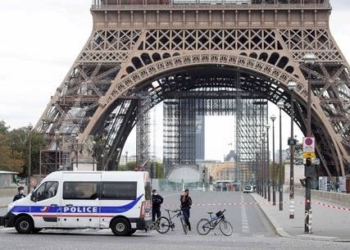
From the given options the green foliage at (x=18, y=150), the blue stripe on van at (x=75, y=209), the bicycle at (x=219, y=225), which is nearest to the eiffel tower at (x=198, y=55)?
the green foliage at (x=18, y=150)

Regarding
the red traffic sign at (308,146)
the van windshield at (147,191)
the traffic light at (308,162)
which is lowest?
the van windshield at (147,191)

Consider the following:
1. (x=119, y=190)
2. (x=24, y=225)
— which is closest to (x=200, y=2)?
(x=119, y=190)

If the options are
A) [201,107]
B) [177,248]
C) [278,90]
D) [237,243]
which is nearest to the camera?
[177,248]

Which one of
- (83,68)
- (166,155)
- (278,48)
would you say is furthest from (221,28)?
(166,155)

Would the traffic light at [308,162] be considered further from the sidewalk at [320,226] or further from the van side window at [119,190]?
the van side window at [119,190]

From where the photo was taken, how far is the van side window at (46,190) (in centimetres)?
3095

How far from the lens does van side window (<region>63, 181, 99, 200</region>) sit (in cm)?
3091

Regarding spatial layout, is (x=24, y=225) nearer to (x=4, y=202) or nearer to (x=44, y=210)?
(x=44, y=210)

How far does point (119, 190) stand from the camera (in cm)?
3100

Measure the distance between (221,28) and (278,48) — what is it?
5.47 meters

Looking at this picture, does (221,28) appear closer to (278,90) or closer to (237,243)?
(278,90)

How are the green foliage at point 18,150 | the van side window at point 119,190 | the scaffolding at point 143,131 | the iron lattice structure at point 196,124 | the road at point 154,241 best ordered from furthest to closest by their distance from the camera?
1. the iron lattice structure at point 196,124
2. the green foliage at point 18,150
3. the scaffolding at point 143,131
4. the van side window at point 119,190
5. the road at point 154,241

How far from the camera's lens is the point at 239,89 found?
92.8 meters

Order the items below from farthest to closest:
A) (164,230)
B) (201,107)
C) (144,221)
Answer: (201,107), (164,230), (144,221)
